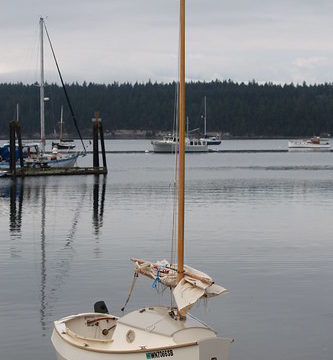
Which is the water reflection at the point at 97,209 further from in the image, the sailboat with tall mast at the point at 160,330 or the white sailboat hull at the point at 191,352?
the white sailboat hull at the point at 191,352

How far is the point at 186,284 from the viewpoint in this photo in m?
18.3

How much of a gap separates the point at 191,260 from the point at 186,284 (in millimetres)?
15033

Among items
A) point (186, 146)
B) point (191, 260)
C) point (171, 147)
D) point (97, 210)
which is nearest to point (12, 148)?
point (97, 210)

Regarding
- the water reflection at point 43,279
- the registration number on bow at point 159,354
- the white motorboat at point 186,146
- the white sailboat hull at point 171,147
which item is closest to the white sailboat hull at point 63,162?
the water reflection at point 43,279

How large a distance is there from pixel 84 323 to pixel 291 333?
5.49 metres

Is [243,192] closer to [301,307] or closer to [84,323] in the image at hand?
[301,307]

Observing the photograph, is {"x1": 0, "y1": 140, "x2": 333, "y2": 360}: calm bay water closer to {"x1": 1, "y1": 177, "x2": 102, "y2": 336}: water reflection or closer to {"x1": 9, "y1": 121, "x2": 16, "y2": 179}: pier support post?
{"x1": 1, "y1": 177, "x2": 102, "y2": 336}: water reflection

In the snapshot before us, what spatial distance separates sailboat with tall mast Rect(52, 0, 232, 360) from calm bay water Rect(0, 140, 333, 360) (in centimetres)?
164

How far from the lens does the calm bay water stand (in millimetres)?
22406

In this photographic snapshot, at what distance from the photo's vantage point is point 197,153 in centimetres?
19062

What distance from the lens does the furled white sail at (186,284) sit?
17516 mm

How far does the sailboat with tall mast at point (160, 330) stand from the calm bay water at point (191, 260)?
164 cm

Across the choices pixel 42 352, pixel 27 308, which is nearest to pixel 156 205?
pixel 27 308

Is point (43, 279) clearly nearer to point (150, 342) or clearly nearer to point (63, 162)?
point (150, 342)
